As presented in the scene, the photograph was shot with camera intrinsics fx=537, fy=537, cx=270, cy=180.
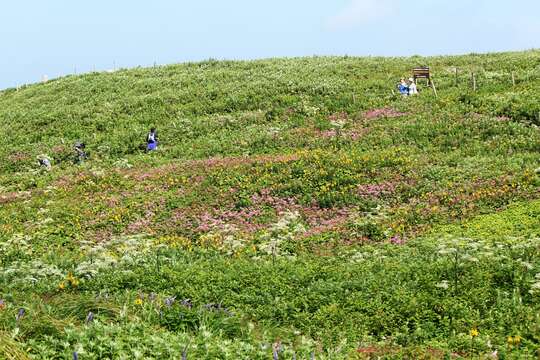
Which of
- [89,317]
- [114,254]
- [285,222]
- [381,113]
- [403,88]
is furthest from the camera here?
[403,88]

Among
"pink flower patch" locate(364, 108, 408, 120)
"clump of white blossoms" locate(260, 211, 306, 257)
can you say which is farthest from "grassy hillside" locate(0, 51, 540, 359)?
"pink flower patch" locate(364, 108, 408, 120)

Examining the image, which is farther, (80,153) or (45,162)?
(80,153)

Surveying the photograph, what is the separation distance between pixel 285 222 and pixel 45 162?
67.9 ft

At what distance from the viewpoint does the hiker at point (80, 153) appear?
3399cm

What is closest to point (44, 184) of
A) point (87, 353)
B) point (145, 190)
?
point (145, 190)

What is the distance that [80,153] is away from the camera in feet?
113

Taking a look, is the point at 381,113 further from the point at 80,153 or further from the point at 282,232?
the point at 80,153

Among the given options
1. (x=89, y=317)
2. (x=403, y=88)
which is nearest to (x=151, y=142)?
(x=403, y=88)

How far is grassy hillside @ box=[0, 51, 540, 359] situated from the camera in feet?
29.9

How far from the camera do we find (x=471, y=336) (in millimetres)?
9133

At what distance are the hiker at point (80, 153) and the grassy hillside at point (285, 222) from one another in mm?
772

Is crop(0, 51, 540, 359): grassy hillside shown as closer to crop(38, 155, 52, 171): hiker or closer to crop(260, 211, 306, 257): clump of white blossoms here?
crop(260, 211, 306, 257): clump of white blossoms

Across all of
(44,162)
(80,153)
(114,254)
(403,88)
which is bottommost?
(114,254)

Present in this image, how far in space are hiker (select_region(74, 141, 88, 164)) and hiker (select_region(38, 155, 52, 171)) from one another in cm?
174
